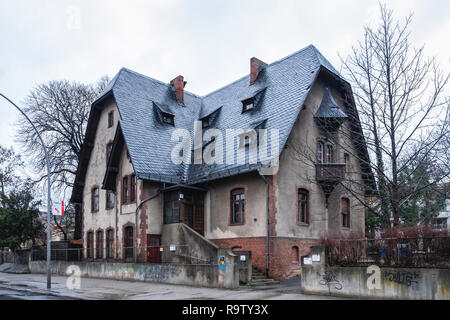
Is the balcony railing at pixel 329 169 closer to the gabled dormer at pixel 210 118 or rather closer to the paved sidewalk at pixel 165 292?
the paved sidewalk at pixel 165 292

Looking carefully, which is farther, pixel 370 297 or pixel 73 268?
pixel 73 268

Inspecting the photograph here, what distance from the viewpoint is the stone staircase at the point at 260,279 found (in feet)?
63.6

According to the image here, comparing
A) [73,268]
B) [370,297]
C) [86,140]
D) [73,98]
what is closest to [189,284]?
[370,297]

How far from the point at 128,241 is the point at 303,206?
10161 mm

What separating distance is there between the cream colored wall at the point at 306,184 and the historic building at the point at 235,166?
0.06 m

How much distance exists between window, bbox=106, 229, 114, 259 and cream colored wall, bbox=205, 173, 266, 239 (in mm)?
6309

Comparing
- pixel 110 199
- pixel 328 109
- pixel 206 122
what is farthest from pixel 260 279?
pixel 110 199

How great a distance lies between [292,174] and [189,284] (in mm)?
7717

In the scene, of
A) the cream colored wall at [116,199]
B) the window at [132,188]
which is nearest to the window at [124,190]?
the cream colored wall at [116,199]

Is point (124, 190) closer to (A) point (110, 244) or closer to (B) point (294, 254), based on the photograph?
(A) point (110, 244)

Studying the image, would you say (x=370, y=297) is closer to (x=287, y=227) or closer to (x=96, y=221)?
(x=287, y=227)

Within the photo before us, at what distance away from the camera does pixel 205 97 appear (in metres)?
33.6

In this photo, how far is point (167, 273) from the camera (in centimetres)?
1964

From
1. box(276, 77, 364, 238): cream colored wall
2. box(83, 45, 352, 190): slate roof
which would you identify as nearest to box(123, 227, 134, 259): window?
box(83, 45, 352, 190): slate roof
